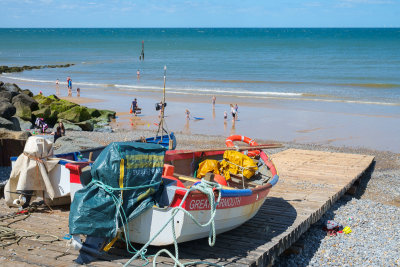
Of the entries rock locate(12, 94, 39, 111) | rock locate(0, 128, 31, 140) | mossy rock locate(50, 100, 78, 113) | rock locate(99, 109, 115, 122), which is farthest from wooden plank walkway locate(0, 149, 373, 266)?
rock locate(12, 94, 39, 111)

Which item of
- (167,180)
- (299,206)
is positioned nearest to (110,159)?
(167,180)

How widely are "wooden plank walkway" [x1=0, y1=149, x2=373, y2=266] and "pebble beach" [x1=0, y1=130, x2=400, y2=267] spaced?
59 centimetres

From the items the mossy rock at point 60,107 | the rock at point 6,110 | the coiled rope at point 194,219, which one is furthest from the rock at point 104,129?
the coiled rope at point 194,219

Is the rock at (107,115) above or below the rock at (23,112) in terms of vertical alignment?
below

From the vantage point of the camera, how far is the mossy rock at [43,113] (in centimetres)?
2609

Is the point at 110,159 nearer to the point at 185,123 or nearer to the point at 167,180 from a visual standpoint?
the point at 167,180

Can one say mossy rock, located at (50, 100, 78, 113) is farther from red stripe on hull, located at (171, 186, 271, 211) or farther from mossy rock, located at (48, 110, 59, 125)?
red stripe on hull, located at (171, 186, 271, 211)

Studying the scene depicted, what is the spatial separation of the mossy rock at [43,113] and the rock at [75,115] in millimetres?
641

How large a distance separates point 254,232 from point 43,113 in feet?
64.6

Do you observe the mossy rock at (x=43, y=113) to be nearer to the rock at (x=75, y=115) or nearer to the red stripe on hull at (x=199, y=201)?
the rock at (x=75, y=115)

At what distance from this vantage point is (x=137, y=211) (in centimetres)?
742

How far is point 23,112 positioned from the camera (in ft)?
84.7

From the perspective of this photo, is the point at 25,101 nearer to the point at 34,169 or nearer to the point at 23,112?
the point at 23,112

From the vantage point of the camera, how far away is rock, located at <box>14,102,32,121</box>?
1008 inches
